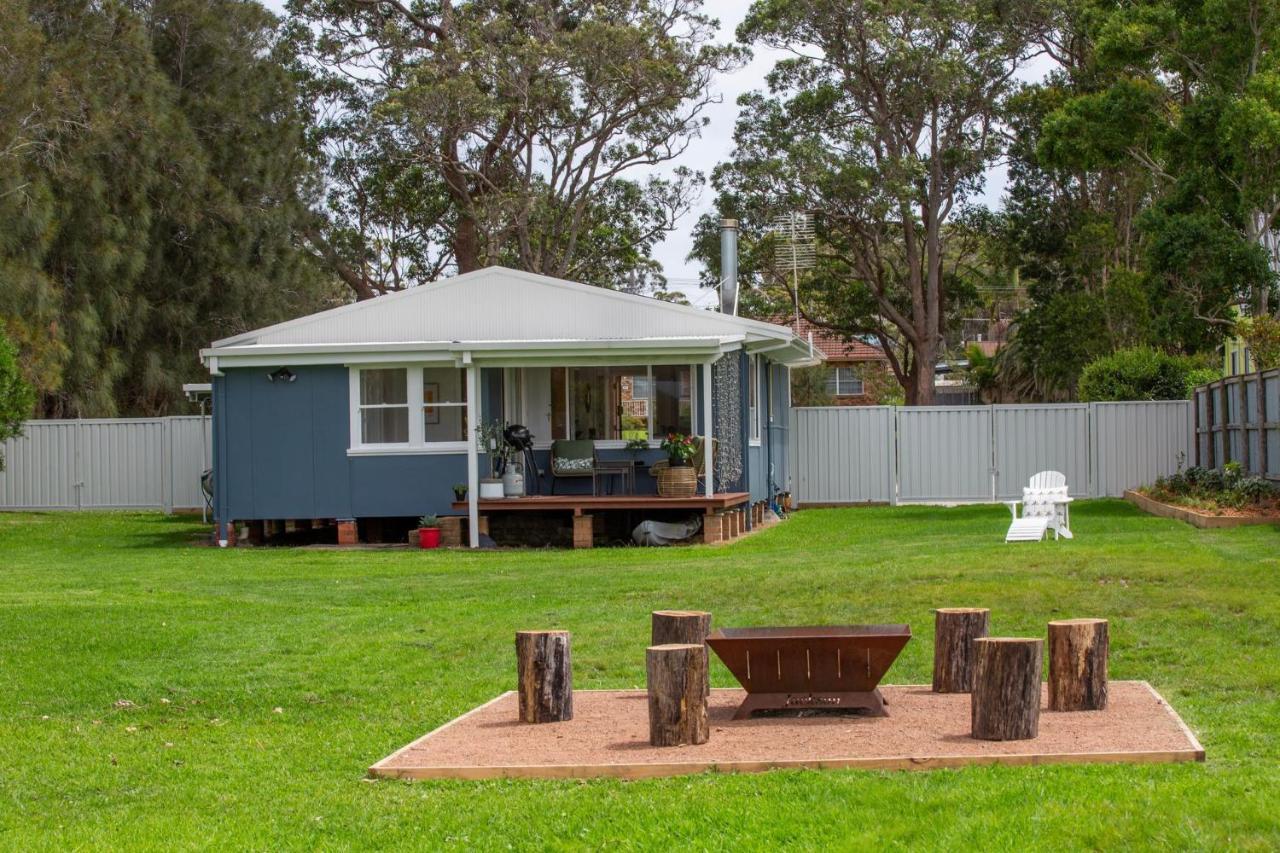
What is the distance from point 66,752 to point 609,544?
13221 mm

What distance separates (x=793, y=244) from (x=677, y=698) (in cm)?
3224

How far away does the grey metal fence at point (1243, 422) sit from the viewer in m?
19.7

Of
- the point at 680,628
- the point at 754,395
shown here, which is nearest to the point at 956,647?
the point at 680,628

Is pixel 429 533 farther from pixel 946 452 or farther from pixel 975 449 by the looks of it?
pixel 975 449

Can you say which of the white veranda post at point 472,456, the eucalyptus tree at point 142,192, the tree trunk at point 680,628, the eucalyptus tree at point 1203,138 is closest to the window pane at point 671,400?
the white veranda post at point 472,456

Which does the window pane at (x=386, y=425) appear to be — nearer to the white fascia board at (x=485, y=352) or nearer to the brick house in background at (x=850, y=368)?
the white fascia board at (x=485, y=352)

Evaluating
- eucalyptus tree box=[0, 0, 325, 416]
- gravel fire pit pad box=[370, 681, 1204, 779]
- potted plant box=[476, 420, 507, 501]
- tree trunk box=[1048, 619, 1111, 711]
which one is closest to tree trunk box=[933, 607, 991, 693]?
gravel fire pit pad box=[370, 681, 1204, 779]

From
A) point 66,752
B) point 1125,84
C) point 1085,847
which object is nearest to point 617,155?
point 1125,84

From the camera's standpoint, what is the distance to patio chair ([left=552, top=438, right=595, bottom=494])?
21484 millimetres

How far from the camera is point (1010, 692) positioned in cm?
753

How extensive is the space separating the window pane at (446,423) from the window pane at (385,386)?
0.42 meters

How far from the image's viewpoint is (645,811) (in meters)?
6.37

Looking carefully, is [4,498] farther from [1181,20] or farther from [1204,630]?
[1204,630]

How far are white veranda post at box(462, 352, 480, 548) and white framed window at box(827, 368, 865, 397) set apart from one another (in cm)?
3636
